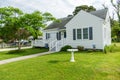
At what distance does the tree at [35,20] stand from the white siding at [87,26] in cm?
348

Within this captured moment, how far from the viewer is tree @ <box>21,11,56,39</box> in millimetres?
22250

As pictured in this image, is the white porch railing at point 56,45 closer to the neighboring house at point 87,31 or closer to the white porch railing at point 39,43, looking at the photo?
the neighboring house at point 87,31

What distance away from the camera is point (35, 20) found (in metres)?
22.6

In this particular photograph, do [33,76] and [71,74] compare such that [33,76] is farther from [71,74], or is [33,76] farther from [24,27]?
[24,27]

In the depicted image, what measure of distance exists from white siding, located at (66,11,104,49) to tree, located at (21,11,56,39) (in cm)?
348

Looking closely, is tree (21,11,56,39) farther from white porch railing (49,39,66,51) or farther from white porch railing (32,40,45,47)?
white porch railing (32,40,45,47)

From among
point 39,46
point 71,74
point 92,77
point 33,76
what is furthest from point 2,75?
point 39,46

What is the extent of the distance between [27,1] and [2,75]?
46.0 ft

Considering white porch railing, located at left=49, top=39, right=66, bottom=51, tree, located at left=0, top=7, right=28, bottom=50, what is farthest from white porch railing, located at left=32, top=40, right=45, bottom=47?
tree, located at left=0, top=7, right=28, bottom=50

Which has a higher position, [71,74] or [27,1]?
[27,1]

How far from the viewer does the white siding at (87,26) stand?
20.3 m


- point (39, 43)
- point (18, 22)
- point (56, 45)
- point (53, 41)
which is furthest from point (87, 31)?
point (39, 43)

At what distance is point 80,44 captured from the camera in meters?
22.1

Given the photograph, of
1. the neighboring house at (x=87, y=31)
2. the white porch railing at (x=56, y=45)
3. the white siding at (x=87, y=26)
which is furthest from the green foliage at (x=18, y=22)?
the white siding at (x=87, y=26)
